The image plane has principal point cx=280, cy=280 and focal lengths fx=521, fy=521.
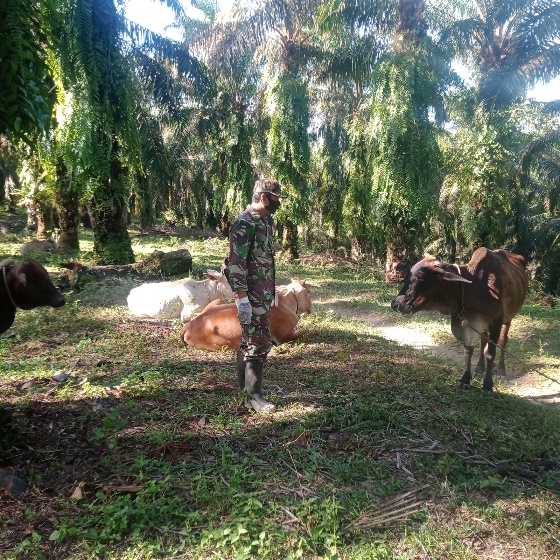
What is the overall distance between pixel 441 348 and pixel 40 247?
40.0ft

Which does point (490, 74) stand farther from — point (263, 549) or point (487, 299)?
point (263, 549)

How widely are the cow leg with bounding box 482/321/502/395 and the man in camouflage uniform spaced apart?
2461 mm

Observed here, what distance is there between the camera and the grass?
9.58 feet

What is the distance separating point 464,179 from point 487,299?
10150 millimetres

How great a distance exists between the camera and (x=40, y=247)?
15266 mm

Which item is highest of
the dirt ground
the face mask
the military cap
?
the military cap

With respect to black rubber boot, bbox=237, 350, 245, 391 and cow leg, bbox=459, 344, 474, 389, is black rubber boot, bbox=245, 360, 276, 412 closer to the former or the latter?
black rubber boot, bbox=237, 350, 245, 391

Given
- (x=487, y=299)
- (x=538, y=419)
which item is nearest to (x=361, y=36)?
(x=487, y=299)

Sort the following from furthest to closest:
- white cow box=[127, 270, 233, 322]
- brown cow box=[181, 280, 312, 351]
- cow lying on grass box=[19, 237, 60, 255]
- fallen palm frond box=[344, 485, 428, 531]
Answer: cow lying on grass box=[19, 237, 60, 255] → white cow box=[127, 270, 233, 322] → brown cow box=[181, 280, 312, 351] → fallen palm frond box=[344, 485, 428, 531]

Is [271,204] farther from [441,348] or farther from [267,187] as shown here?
[441,348]

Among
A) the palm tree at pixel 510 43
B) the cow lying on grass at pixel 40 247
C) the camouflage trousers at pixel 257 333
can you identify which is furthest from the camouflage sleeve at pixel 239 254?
the cow lying on grass at pixel 40 247

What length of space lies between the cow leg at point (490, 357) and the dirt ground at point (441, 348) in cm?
56

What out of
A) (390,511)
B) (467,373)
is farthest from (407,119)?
(390,511)

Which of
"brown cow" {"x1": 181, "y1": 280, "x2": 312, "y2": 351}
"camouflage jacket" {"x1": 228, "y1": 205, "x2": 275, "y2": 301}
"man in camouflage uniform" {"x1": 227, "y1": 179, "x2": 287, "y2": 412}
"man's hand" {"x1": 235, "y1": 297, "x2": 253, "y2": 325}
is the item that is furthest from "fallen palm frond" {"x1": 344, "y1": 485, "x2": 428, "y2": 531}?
"brown cow" {"x1": 181, "y1": 280, "x2": 312, "y2": 351}
